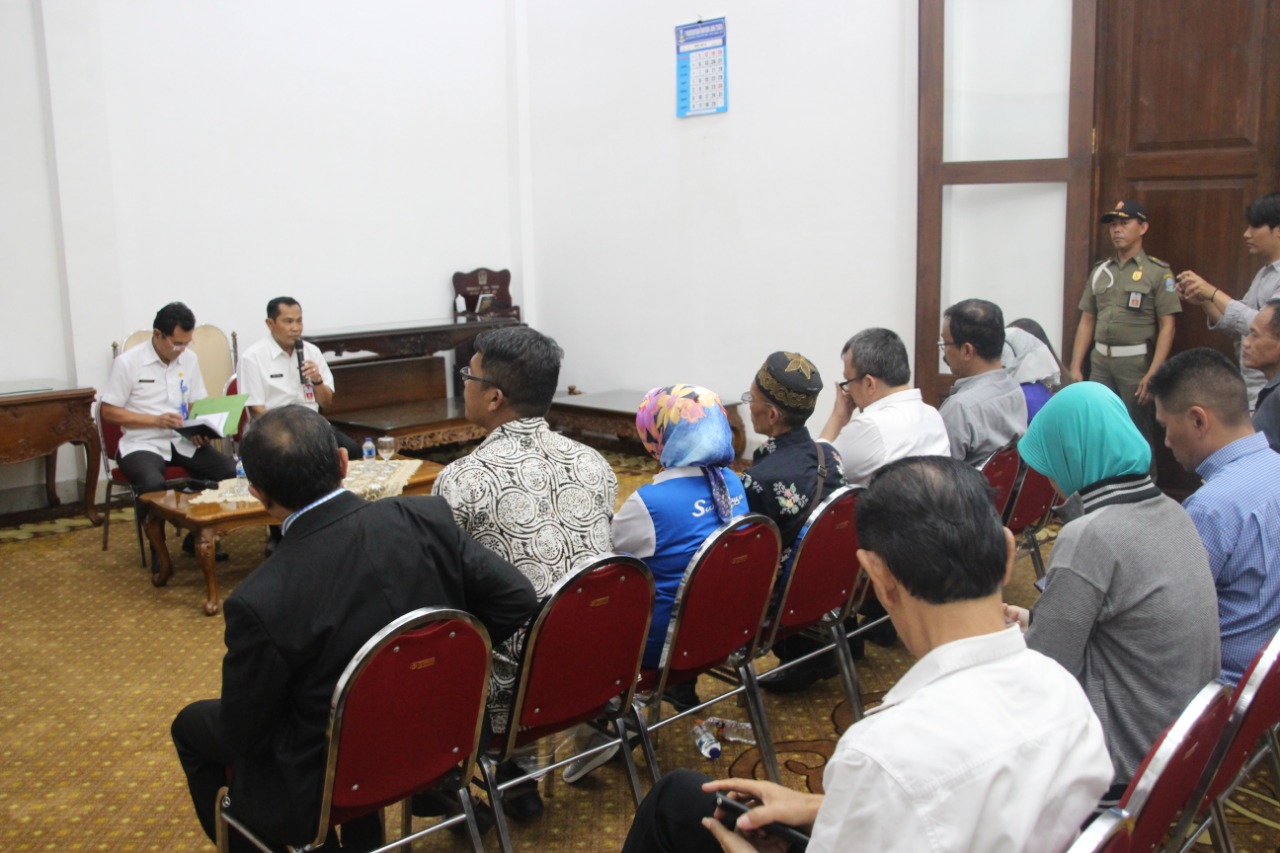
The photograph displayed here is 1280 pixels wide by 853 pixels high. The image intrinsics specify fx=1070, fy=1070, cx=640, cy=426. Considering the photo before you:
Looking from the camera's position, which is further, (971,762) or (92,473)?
(92,473)

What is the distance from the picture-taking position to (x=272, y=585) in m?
1.90

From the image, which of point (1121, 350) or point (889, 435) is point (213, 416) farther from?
point (1121, 350)

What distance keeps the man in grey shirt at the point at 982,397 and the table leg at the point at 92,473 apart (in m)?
4.45

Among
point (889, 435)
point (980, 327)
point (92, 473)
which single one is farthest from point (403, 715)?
point (92, 473)

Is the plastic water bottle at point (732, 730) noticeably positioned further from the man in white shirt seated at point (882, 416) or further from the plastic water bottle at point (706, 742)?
the man in white shirt seated at point (882, 416)

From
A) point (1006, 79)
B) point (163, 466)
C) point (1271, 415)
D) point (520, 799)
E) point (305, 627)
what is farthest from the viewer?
point (1006, 79)

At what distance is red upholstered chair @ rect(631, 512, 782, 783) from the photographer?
8.25 feet

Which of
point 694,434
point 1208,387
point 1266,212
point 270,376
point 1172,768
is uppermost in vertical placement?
point 1266,212

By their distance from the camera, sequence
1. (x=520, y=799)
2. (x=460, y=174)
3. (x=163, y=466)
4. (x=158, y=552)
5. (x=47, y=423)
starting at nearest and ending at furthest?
1. (x=520, y=799)
2. (x=158, y=552)
3. (x=163, y=466)
4. (x=47, y=423)
5. (x=460, y=174)

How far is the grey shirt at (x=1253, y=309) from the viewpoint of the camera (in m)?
4.46

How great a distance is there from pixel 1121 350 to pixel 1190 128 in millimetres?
1131

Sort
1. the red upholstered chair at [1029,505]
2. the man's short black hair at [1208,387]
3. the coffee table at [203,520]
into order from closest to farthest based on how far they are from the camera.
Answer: the man's short black hair at [1208,387], the red upholstered chair at [1029,505], the coffee table at [203,520]

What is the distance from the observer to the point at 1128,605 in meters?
1.93

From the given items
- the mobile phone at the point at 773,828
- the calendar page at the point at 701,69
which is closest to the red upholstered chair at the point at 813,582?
the mobile phone at the point at 773,828
